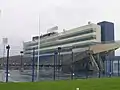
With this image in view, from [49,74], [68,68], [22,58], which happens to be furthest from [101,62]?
[22,58]

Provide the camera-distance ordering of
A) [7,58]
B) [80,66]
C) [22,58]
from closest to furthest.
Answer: [7,58], [22,58], [80,66]

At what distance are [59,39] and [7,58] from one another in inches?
2407

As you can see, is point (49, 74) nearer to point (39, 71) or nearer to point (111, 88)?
point (39, 71)

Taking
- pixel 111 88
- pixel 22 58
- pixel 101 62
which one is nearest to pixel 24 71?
pixel 22 58

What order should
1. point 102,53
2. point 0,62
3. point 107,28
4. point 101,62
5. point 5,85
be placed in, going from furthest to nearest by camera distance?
point 107,28 → point 102,53 → point 101,62 → point 0,62 → point 5,85

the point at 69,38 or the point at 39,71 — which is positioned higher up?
the point at 69,38

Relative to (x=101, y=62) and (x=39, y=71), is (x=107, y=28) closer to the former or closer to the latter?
(x=101, y=62)

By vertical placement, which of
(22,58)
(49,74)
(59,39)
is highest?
(59,39)

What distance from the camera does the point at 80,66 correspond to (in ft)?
91.4

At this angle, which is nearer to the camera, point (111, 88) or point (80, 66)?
point (111, 88)

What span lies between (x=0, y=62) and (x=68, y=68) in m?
7.67

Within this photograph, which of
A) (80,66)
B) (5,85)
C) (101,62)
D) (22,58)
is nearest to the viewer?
(5,85)

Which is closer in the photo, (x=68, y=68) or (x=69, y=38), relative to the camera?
(x=68, y=68)

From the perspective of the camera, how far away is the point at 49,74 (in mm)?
22656
